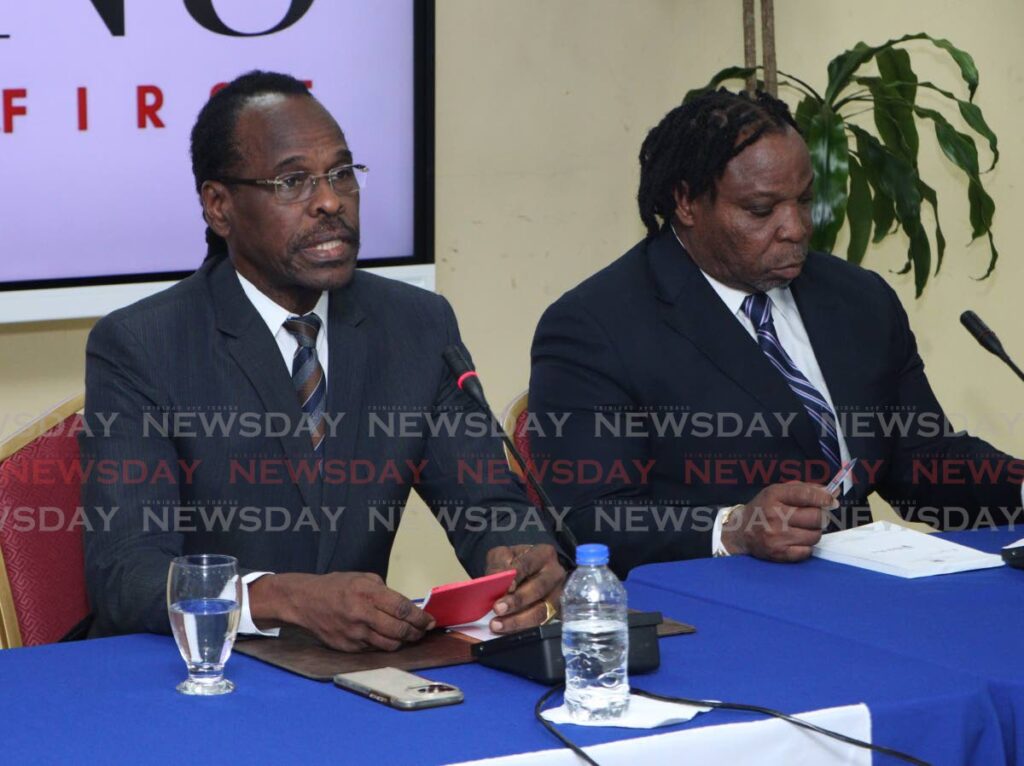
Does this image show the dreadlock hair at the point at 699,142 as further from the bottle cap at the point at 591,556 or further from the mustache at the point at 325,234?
the bottle cap at the point at 591,556

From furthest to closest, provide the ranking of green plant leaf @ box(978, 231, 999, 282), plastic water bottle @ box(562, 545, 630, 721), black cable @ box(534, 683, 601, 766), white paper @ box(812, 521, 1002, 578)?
green plant leaf @ box(978, 231, 999, 282), white paper @ box(812, 521, 1002, 578), plastic water bottle @ box(562, 545, 630, 721), black cable @ box(534, 683, 601, 766)

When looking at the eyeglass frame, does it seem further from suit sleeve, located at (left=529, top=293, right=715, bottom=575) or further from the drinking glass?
the drinking glass

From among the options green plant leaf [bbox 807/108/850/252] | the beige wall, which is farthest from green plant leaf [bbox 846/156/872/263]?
the beige wall

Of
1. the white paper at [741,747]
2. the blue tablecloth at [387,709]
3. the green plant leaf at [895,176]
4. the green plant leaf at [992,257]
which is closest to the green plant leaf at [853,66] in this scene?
the green plant leaf at [895,176]

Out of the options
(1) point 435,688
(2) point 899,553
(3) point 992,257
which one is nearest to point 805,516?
(2) point 899,553

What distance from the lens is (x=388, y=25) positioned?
3570 millimetres

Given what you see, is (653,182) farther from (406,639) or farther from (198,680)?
(198,680)

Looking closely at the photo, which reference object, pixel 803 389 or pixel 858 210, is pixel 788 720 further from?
pixel 858 210

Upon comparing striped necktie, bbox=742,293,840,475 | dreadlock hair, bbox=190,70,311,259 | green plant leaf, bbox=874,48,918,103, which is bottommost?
striped necktie, bbox=742,293,840,475

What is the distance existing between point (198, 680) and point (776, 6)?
10.2 ft

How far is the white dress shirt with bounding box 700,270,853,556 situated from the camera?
279 cm

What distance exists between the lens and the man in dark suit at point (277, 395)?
219cm

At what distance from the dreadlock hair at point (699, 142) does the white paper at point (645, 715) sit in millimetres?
1397

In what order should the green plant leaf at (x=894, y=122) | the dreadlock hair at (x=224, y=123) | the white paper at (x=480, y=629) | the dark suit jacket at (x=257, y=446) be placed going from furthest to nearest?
the green plant leaf at (x=894, y=122)
the dreadlock hair at (x=224, y=123)
the dark suit jacket at (x=257, y=446)
the white paper at (x=480, y=629)
